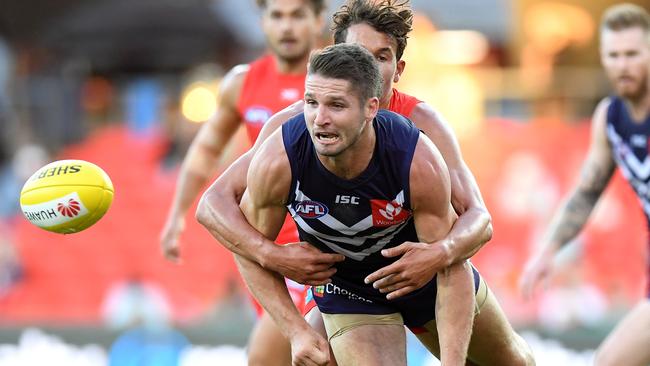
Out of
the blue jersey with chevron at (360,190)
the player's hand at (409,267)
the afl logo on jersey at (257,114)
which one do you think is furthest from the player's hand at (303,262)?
the afl logo on jersey at (257,114)

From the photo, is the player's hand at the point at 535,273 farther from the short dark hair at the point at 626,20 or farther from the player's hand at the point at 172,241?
the player's hand at the point at 172,241

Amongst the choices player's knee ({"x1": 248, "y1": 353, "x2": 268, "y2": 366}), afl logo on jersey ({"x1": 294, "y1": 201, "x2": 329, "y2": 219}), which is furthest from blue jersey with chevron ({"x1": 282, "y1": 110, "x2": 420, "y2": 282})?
player's knee ({"x1": 248, "y1": 353, "x2": 268, "y2": 366})

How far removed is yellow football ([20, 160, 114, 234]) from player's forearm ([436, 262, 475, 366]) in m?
1.81

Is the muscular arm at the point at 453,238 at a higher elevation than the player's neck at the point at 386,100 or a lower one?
lower

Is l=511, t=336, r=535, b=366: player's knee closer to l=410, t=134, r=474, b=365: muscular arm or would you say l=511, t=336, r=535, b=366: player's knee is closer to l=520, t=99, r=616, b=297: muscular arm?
l=410, t=134, r=474, b=365: muscular arm

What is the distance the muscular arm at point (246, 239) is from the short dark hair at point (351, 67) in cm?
61

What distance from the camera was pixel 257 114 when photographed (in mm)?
7336

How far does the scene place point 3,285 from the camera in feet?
44.0

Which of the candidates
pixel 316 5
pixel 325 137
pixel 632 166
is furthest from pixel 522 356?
pixel 316 5

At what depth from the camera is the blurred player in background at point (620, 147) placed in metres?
6.90

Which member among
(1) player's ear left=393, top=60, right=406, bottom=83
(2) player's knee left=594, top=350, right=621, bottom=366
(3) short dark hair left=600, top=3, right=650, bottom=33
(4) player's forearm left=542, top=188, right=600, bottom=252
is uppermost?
(1) player's ear left=393, top=60, right=406, bottom=83

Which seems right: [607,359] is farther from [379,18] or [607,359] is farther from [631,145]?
[379,18]

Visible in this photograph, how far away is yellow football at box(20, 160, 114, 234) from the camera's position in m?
5.89

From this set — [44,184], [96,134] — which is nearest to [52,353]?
[44,184]
